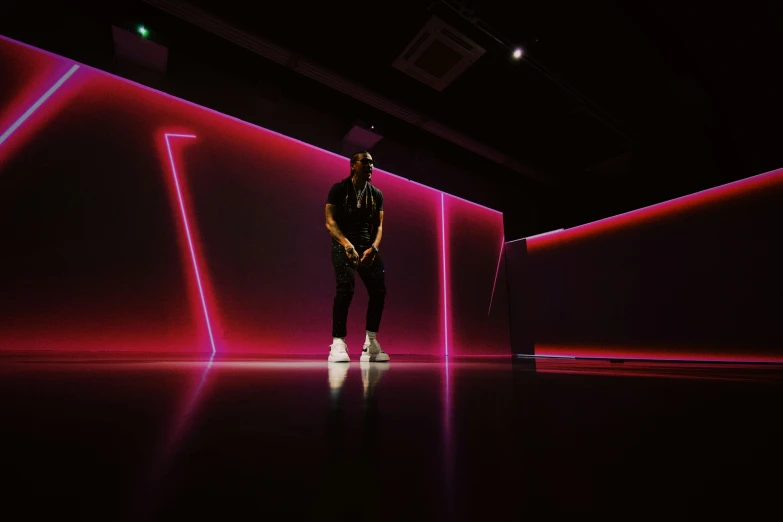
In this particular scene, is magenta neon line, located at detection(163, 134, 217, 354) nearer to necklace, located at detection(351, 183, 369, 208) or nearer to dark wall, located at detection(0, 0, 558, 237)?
dark wall, located at detection(0, 0, 558, 237)

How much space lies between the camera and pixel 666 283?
4438mm

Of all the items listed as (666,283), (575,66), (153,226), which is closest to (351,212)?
(153,226)

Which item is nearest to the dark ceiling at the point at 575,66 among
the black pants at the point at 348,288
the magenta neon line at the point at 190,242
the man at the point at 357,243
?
the magenta neon line at the point at 190,242

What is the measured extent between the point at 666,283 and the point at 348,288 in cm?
433

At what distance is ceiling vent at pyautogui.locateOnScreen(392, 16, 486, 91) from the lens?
3588 millimetres

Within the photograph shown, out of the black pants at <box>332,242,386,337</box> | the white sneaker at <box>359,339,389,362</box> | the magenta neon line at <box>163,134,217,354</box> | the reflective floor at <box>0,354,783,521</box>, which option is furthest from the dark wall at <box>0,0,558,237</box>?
the reflective floor at <box>0,354,783,521</box>

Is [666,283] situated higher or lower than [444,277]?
lower

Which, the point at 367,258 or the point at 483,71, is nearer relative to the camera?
the point at 367,258

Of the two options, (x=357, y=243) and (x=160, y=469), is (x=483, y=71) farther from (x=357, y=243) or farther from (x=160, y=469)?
(x=160, y=469)

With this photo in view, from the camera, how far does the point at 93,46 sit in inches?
124

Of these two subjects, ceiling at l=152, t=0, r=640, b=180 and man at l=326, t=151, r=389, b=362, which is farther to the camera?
ceiling at l=152, t=0, r=640, b=180

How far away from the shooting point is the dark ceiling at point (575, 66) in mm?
3365

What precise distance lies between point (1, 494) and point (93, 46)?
171 inches

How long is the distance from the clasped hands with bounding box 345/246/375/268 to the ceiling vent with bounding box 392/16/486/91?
259 centimetres
